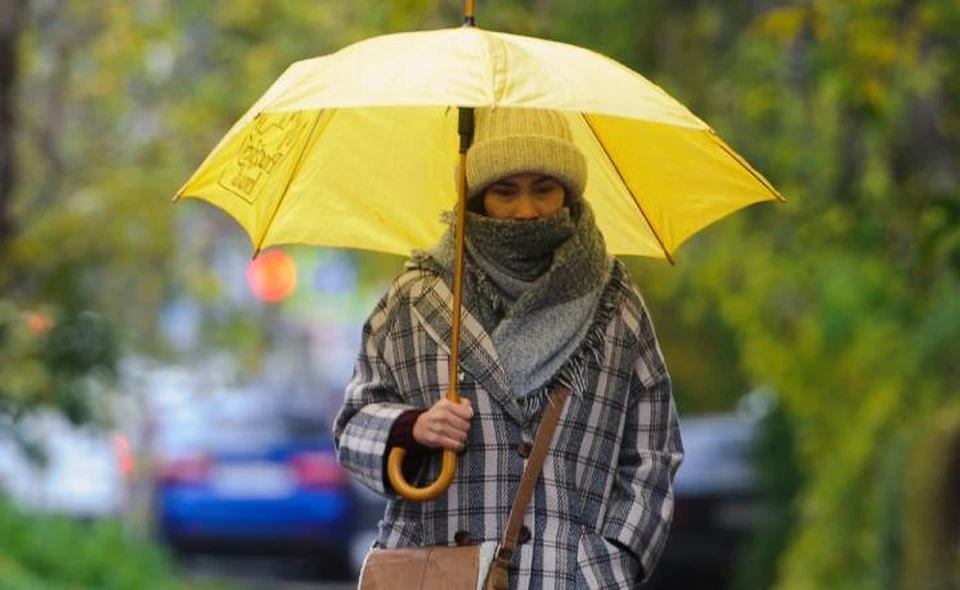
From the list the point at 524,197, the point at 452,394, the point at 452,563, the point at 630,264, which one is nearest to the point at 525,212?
the point at 524,197

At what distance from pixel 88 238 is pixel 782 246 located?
3.95 metres

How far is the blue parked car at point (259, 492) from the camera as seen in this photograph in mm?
20047

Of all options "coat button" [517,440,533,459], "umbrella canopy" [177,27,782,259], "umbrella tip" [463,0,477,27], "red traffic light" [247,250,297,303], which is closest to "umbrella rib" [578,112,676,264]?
"umbrella canopy" [177,27,782,259]

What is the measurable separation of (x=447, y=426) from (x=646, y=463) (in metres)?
0.46

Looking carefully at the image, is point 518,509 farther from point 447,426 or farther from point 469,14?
point 469,14

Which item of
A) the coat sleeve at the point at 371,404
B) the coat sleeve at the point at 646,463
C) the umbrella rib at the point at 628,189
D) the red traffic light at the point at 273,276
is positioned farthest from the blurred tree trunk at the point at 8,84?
the red traffic light at the point at 273,276

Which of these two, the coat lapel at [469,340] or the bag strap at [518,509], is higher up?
the coat lapel at [469,340]

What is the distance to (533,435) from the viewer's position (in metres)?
4.80

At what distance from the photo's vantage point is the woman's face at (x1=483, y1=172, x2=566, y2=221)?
4883mm

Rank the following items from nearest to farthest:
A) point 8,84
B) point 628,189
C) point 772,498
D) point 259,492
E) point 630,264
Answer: point 628,189 < point 8,84 < point 630,264 < point 772,498 < point 259,492

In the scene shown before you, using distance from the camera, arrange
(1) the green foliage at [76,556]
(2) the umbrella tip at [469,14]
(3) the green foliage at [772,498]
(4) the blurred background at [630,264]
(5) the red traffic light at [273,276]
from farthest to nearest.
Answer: (5) the red traffic light at [273,276] → (3) the green foliage at [772,498] → (1) the green foliage at [76,556] → (4) the blurred background at [630,264] → (2) the umbrella tip at [469,14]

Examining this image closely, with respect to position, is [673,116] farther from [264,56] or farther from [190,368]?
[190,368]

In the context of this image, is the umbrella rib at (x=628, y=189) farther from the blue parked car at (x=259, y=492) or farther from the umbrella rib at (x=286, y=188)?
the blue parked car at (x=259, y=492)

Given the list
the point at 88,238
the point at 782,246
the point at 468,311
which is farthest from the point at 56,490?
the point at 468,311
